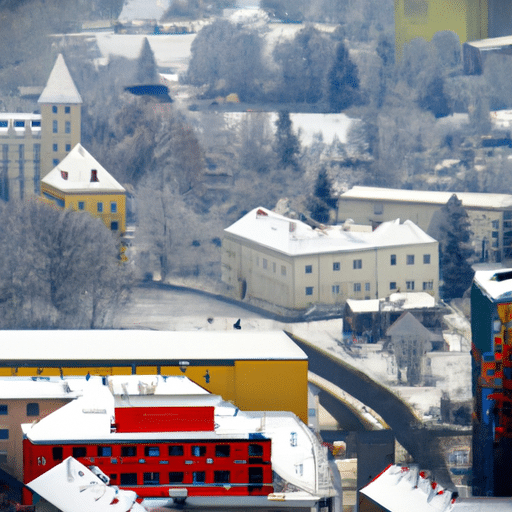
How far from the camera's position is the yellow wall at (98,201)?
10586 millimetres

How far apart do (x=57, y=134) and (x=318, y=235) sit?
2.69 meters

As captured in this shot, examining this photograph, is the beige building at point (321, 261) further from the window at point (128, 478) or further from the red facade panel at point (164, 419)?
the window at point (128, 478)

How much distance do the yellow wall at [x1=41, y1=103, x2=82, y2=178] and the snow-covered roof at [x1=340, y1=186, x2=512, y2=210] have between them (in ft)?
8.62

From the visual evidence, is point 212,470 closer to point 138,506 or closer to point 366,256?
point 138,506

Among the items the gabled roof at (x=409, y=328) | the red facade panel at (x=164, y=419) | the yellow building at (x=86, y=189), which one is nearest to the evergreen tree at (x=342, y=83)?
the gabled roof at (x=409, y=328)

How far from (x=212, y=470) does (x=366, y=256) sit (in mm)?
3523

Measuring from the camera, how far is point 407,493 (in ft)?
23.1

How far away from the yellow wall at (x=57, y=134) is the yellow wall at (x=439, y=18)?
319 cm

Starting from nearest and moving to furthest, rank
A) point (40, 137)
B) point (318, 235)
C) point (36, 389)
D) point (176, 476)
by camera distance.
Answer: point (176, 476), point (36, 389), point (318, 235), point (40, 137)

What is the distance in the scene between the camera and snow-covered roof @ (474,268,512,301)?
8.62m

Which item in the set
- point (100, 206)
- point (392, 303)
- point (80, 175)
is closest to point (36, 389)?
point (100, 206)

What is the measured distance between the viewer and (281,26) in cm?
1074

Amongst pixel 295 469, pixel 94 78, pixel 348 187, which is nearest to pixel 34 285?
pixel 94 78

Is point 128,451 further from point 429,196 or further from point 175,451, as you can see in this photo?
point 429,196
